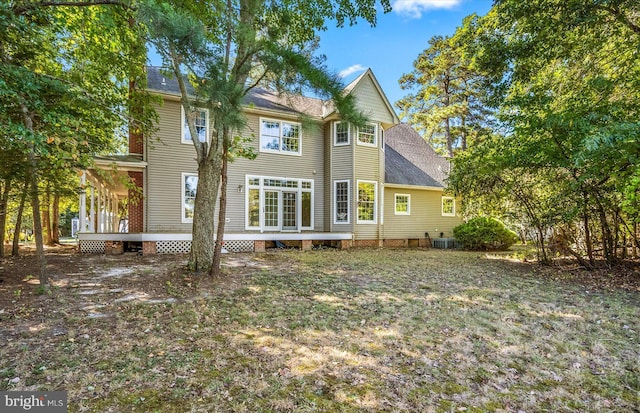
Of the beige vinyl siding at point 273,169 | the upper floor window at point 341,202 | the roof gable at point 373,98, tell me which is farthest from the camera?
the upper floor window at point 341,202

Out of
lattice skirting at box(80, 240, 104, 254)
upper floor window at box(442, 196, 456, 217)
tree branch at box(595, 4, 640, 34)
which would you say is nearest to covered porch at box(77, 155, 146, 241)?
lattice skirting at box(80, 240, 104, 254)

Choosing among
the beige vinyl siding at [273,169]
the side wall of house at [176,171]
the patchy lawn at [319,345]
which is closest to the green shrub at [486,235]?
the beige vinyl siding at [273,169]

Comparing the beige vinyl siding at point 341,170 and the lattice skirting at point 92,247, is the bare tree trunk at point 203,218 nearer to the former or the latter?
the lattice skirting at point 92,247

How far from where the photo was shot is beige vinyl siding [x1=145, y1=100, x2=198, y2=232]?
11352mm

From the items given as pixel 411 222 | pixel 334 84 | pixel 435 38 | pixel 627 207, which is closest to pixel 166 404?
pixel 334 84

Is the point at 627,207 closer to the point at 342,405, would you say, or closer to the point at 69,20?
the point at 342,405

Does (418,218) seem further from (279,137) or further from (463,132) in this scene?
(463,132)

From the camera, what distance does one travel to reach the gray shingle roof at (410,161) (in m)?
15.8

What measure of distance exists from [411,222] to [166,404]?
1477 centimetres

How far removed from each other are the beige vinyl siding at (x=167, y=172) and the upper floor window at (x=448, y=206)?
1286 cm

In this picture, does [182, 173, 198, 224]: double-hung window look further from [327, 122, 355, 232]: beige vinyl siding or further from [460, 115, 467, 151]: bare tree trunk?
[460, 115, 467, 151]: bare tree trunk

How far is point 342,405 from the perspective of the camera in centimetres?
253
